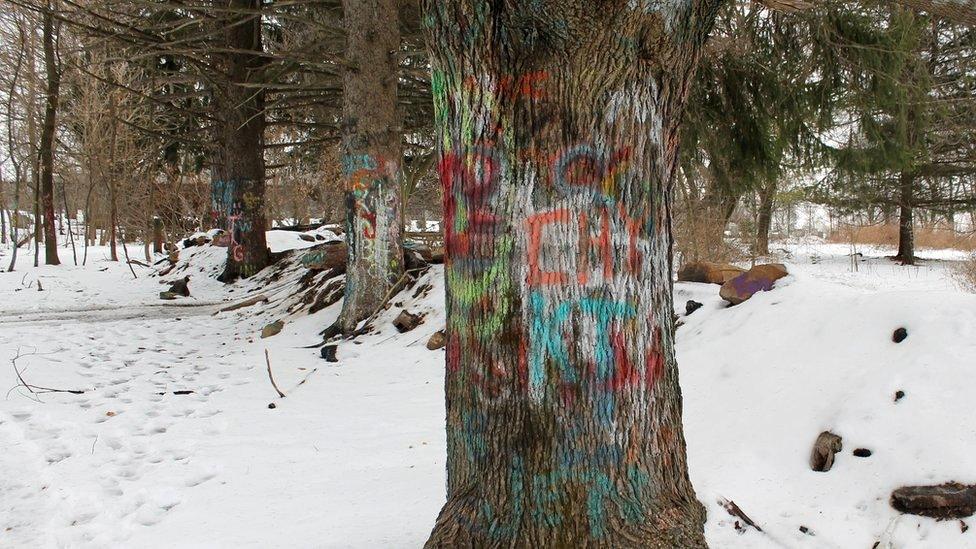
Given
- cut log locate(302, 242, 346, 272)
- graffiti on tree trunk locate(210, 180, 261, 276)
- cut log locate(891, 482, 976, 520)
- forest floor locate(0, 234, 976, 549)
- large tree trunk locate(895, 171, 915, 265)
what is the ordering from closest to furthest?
cut log locate(891, 482, 976, 520)
forest floor locate(0, 234, 976, 549)
cut log locate(302, 242, 346, 272)
graffiti on tree trunk locate(210, 180, 261, 276)
large tree trunk locate(895, 171, 915, 265)

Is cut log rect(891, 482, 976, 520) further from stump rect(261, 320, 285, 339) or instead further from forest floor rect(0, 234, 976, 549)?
stump rect(261, 320, 285, 339)

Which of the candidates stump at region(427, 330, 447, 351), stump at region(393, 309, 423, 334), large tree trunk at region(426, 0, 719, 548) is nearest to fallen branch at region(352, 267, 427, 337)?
stump at region(393, 309, 423, 334)

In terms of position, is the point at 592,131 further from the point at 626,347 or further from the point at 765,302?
the point at 765,302

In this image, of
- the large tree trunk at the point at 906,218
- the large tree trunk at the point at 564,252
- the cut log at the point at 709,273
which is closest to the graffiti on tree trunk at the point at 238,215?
the cut log at the point at 709,273

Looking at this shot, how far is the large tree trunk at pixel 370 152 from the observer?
20.8 feet

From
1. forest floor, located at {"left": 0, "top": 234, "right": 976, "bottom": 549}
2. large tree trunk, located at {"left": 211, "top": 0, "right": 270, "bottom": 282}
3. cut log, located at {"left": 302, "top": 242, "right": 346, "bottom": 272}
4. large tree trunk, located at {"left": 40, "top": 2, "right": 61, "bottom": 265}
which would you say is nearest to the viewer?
forest floor, located at {"left": 0, "top": 234, "right": 976, "bottom": 549}

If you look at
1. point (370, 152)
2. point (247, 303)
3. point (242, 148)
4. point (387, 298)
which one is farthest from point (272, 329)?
point (242, 148)

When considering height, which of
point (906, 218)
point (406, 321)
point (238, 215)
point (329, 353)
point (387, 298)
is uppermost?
point (238, 215)

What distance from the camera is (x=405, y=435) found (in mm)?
3646

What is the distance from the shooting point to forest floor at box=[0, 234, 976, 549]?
243 cm

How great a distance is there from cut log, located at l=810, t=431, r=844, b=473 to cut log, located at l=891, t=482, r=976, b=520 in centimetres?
31

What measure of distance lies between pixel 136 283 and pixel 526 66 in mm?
13488

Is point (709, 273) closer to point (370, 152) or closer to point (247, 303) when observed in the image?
point (370, 152)

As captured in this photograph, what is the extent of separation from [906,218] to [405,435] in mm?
16585
